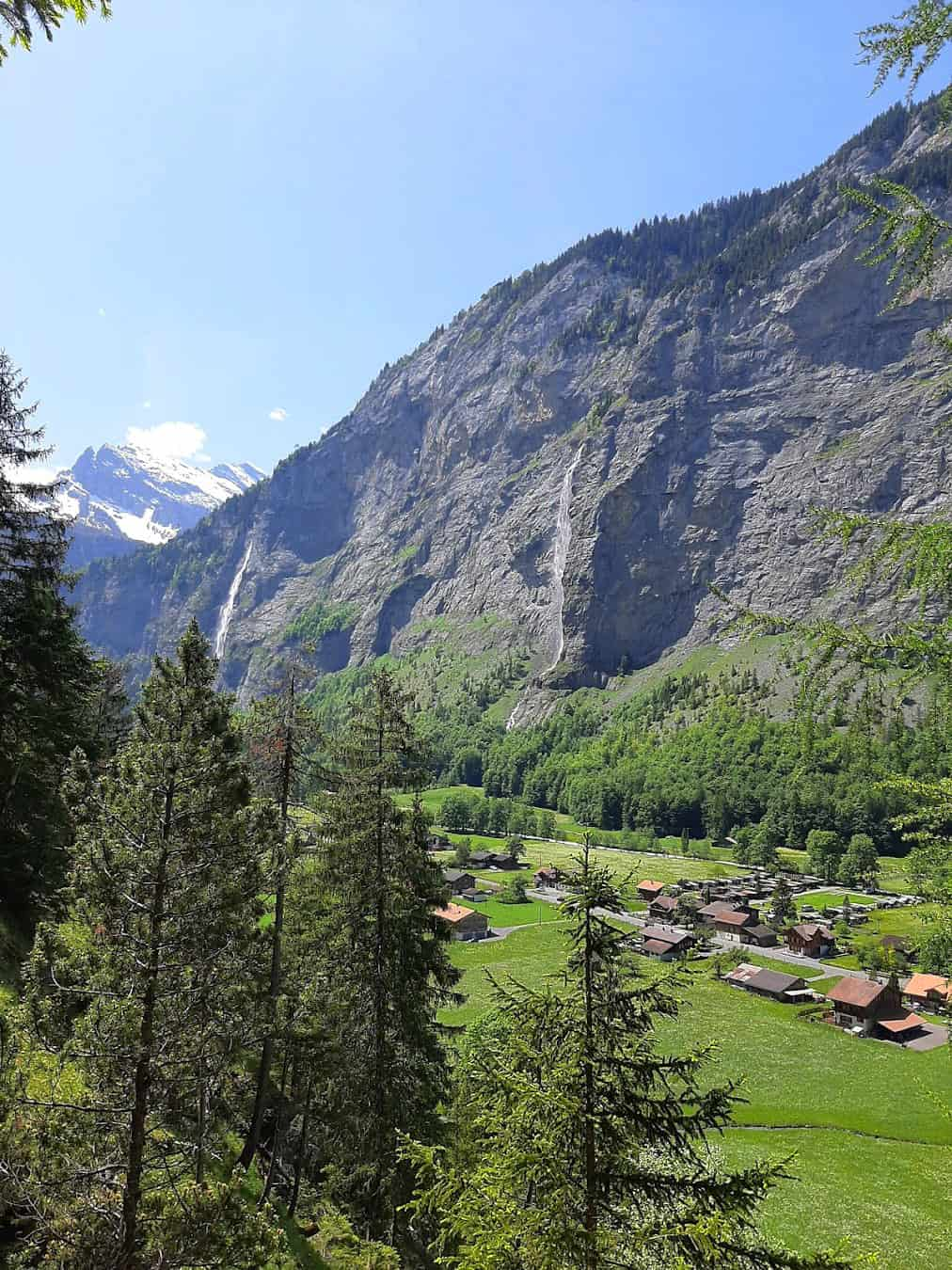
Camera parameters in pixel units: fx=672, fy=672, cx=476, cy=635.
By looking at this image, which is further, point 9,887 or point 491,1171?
point 9,887

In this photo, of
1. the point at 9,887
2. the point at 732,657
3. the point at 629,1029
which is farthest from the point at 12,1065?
the point at 732,657

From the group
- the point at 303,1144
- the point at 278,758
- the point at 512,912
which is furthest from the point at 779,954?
the point at 278,758

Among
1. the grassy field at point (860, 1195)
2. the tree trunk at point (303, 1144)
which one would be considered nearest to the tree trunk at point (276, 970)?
the tree trunk at point (303, 1144)

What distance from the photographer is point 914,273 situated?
7578 mm

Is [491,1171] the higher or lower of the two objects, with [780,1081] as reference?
higher

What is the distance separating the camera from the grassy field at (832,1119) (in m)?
27.0

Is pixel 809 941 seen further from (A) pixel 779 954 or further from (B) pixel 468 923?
(B) pixel 468 923

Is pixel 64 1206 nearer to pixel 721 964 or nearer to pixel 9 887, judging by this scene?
pixel 9 887

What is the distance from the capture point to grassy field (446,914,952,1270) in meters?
27.0

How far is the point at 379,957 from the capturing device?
58.3 ft

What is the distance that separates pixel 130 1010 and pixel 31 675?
1603cm

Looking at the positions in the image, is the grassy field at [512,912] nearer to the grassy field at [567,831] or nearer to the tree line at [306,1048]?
the grassy field at [567,831]

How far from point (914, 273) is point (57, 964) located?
45.8ft

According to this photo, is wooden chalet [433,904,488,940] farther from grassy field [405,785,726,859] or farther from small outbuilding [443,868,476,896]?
grassy field [405,785,726,859]
